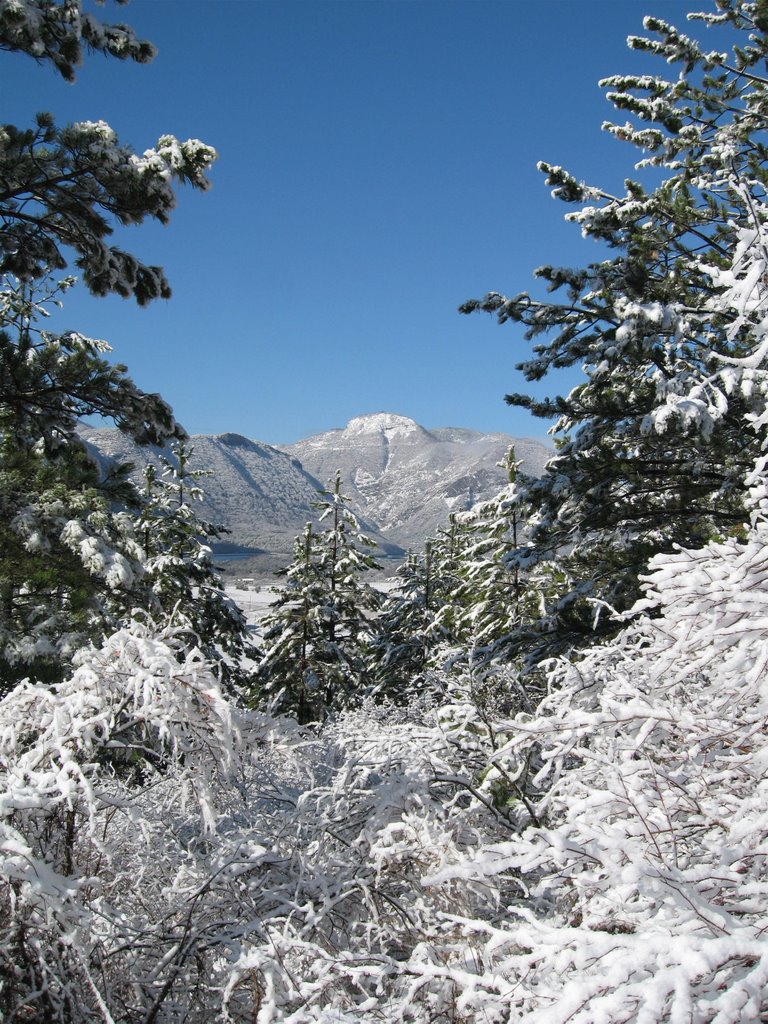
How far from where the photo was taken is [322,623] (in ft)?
67.1

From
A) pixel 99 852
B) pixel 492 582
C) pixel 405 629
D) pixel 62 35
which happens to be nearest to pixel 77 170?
pixel 62 35

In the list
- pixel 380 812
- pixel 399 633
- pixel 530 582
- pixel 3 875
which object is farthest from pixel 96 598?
pixel 399 633

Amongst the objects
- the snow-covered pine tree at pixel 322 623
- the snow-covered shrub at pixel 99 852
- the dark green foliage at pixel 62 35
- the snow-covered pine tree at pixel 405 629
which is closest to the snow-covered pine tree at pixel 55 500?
the dark green foliage at pixel 62 35

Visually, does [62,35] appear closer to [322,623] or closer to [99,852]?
[99,852]

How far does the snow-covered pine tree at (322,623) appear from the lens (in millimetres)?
19688

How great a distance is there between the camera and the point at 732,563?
2.21 meters

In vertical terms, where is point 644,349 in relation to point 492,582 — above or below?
above

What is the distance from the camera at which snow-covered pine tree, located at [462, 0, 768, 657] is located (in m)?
7.61

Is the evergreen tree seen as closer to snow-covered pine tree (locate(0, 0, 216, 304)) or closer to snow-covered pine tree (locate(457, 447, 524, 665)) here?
snow-covered pine tree (locate(0, 0, 216, 304))

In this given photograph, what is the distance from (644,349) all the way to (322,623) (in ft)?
48.7

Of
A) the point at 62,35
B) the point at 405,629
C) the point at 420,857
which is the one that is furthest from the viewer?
the point at 405,629

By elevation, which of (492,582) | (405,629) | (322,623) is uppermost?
(492,582)

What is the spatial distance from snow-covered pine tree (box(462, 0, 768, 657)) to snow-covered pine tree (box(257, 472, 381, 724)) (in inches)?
454

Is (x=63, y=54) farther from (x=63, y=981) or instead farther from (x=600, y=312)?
(x=63, y=981)
